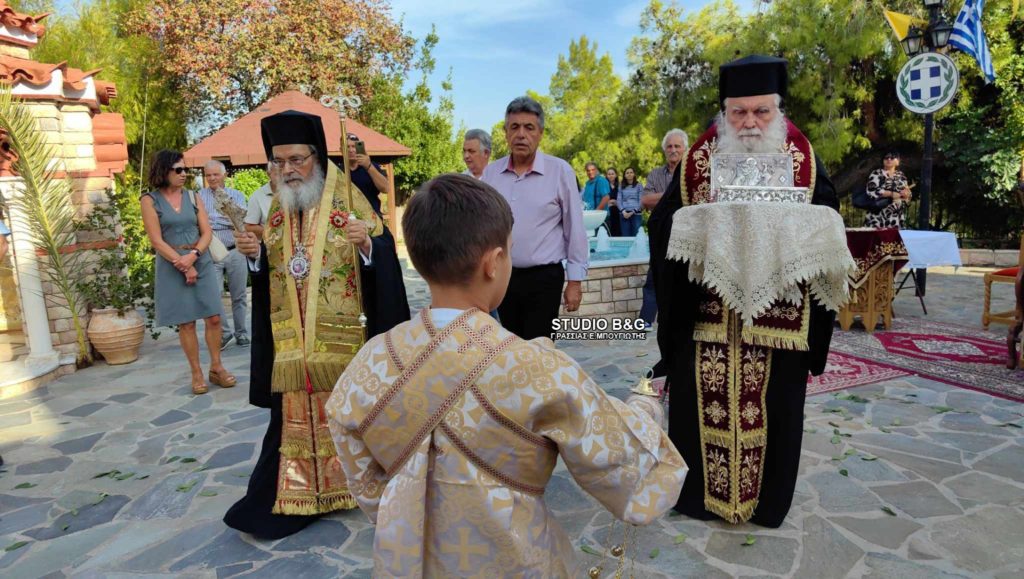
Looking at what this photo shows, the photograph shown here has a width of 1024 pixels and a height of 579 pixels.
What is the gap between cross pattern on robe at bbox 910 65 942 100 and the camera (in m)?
8.98

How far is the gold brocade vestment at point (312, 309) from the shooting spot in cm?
318

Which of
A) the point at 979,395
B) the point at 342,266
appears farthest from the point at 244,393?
the point at 979,395

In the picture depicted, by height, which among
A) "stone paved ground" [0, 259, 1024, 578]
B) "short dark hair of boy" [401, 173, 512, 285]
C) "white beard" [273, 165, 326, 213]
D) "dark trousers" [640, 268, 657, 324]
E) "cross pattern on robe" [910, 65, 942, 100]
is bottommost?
"stone paved ground" [0, 259, 1024, 578]

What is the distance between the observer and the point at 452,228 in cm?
147

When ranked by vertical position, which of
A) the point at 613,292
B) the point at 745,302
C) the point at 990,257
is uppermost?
the point at 745,302

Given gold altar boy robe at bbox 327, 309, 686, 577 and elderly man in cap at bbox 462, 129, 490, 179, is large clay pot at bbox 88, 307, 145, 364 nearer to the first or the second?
elderly man in cap at bbox 462, 129, 490, 179

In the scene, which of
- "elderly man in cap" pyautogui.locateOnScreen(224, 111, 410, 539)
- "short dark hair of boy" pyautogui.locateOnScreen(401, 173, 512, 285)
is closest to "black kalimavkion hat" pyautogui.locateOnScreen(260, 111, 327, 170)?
"elderly man in cap" pyautogui.locateOnScreen(224, 111, 410, 539)

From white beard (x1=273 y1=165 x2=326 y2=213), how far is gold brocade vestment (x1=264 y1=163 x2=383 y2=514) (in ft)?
0.10

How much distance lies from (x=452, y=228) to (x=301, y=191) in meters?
1.89

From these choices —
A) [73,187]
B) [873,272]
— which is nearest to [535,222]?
[873,272]

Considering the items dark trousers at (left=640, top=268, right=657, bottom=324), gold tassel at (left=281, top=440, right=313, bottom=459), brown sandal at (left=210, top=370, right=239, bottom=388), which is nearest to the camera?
gold tassel at (left=281, top=440, right=313, bottom=459)

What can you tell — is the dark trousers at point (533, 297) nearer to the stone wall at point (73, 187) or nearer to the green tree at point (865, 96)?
the stone wall at point (73, 187)

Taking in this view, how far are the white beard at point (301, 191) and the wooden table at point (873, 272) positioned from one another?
6.45 m

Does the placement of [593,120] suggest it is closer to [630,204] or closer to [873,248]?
[630,204]
